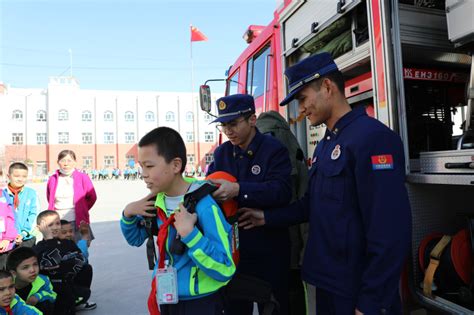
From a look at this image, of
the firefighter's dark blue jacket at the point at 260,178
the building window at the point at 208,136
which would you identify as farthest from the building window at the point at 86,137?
the firefighter's dark blue jacket at the point at 260,178

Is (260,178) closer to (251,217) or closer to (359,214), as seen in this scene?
(251,217)

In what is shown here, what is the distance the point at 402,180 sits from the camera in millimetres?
1386

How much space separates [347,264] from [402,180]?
1.37ft

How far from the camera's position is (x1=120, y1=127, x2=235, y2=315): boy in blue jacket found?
56.2 inches

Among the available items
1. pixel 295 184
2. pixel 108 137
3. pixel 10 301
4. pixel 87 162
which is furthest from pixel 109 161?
pixel 295 184

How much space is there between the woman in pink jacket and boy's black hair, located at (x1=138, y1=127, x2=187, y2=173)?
2919 millimetres

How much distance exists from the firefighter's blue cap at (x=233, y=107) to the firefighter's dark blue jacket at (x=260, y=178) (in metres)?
0.18

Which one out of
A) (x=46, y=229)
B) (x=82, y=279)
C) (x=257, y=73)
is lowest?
(x=82, y=279)

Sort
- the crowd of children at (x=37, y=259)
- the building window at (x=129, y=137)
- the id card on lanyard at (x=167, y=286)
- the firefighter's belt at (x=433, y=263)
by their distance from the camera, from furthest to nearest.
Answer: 1. the building window at (x=129, y=137)
2. the crowd of children at (x=37, y=259)
3. the firefighter's belt at (x=433, y=263)
4. the id card on lanyard at (x=167, y=286)

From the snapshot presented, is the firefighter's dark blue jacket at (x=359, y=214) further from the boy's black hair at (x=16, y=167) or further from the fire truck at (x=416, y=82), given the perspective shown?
the boy's black hair at (x=16, y=167)

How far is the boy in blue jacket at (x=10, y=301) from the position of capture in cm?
260

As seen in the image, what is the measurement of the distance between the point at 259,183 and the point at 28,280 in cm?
232

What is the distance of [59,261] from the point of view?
135 inches

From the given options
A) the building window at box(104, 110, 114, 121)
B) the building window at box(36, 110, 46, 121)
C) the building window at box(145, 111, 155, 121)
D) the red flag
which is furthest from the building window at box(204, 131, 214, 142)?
the red flag
